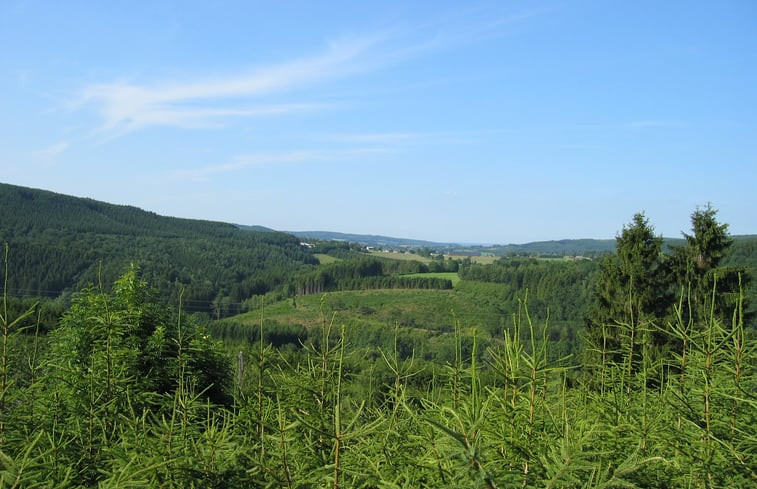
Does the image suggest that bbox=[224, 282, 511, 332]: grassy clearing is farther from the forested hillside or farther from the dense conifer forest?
the dense conifer forest

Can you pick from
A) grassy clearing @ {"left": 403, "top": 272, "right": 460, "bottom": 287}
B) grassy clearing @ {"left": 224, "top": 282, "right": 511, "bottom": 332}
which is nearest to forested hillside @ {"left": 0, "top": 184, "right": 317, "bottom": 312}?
grassy clearing @ {"left": 224, "top": 282, "right": 511, "bottom": 332}

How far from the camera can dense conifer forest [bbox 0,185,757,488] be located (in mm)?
2416

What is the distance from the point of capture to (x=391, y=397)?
4477 mm

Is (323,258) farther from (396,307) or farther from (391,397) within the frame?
(391,397)

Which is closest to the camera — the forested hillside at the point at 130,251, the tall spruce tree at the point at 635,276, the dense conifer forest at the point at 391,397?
the dense conifer forest at the point at 391,397

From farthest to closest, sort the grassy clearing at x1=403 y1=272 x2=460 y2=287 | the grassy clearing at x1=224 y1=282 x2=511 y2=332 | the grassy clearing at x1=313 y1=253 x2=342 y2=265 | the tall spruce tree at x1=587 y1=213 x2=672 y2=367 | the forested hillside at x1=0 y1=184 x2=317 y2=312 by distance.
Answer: the grassy clearing at x1=313 y1=253 x2=342 y2=265 → the grassy clearing at x1=403 y1=272 x2=460 y2=287 → the forested hillside at x1=0 y1=184 x2=317 y2=312 → the grassy clearing at x1=224 y1=282 x2=511 y2=332 → the tall spruce tree at x1=587 y1=213 x2=672 y2=367

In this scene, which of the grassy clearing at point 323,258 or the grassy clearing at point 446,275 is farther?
the grassy clearing at point 323,258

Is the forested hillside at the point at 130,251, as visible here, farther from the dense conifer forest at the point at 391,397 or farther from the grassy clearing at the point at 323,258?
the dense conifer forest at the point at 391,397

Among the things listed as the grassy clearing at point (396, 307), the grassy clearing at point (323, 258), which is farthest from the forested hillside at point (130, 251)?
the grassy clearing at point (396, 307)

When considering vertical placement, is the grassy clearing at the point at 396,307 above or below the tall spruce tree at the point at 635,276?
below

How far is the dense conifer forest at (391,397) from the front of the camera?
95.1 inches

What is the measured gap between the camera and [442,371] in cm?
A: 390

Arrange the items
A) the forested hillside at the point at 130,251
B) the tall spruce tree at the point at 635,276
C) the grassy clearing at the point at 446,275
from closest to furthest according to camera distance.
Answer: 1. the tall spruce tree at the point at 635,276
2. the forested hillside at the point at 130,251
3. the grassy clearing at the point at 446,275

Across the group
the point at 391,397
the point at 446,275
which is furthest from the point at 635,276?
the point at 446,275
